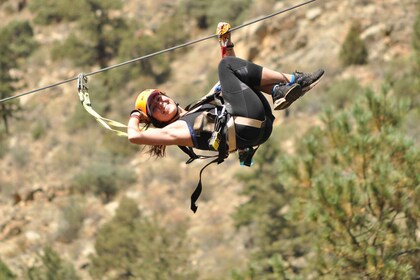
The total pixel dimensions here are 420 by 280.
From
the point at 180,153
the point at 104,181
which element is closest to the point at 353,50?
the point at 180,153

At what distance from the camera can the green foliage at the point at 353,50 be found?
2344cm

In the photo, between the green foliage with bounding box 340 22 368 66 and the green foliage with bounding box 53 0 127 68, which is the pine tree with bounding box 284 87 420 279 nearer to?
the green foliage with bounding box 340 22 368 66

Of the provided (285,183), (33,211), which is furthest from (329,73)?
(285,183)

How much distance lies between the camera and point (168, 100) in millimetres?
5453

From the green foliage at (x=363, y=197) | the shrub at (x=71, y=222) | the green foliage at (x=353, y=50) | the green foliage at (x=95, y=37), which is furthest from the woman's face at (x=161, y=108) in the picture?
the green foliage at (x=95, y=37)

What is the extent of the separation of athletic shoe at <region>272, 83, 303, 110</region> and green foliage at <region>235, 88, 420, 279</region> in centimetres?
414

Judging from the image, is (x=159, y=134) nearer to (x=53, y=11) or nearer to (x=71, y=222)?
(x=71, y=222)

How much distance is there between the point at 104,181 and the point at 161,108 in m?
19.6

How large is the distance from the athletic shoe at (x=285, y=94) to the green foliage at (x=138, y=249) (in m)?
11.5

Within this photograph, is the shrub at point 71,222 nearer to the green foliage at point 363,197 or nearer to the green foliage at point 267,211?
the green foliage at point 267,211

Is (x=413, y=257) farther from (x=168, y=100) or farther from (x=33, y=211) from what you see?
(x=33, y=211)

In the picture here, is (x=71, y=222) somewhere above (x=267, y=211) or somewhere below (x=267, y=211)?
above

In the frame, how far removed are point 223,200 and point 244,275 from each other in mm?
10939

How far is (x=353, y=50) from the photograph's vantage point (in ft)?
77.4
